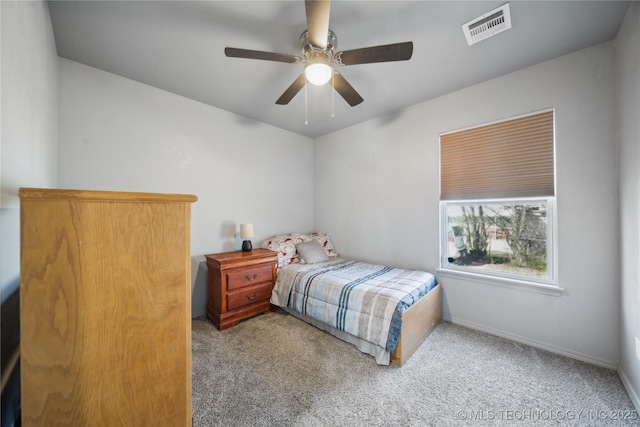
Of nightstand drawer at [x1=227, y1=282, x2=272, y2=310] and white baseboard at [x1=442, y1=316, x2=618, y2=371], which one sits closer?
white baseboard at [x1=442, y1=316, x2=618, y2=371]

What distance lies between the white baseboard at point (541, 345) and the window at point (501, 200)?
536 mm

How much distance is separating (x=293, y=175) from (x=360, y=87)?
5.73 feet

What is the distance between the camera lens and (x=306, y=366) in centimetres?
189

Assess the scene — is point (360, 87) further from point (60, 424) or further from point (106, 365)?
point (60, 424)

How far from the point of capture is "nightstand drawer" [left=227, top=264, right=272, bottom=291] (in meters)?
2.51

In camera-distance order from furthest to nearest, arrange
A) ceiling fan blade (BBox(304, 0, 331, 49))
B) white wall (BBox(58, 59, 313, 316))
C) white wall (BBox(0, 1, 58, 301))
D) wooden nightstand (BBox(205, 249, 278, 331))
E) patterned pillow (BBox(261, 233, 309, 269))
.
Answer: patterned pillow (BBox(261, 233, 309, 269)) → wooden nightstand (BBox(205, 249, 278, 331)) → white wall (BBox(58, 59, 313, 316)) → ceiling fan blade (BBox(304, 0, 331, 49)) → white wall (BBox(0, 1, 58, 301))

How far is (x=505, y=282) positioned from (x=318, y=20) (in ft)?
8.74

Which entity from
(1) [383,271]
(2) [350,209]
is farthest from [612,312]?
(2) [350,209]

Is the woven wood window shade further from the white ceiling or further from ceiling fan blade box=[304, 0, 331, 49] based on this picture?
ceiling fan blade box=[304, 0, 331, 49]

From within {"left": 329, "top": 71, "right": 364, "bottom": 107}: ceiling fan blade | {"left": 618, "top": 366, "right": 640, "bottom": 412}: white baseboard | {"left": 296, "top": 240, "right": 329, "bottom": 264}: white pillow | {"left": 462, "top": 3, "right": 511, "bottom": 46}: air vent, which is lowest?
{"left": 618, "top": 366, "right": 640, "bottom": 412}: white baseboard

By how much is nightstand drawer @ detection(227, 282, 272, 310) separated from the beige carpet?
361mm

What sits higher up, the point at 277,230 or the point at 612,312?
the point at 277,230

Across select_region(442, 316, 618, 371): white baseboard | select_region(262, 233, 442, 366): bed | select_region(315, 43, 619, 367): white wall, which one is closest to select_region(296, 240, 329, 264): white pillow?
select_region(262, 233, 442, 366): bed

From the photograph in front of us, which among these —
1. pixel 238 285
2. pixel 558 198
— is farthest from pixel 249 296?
pixel 558 198
